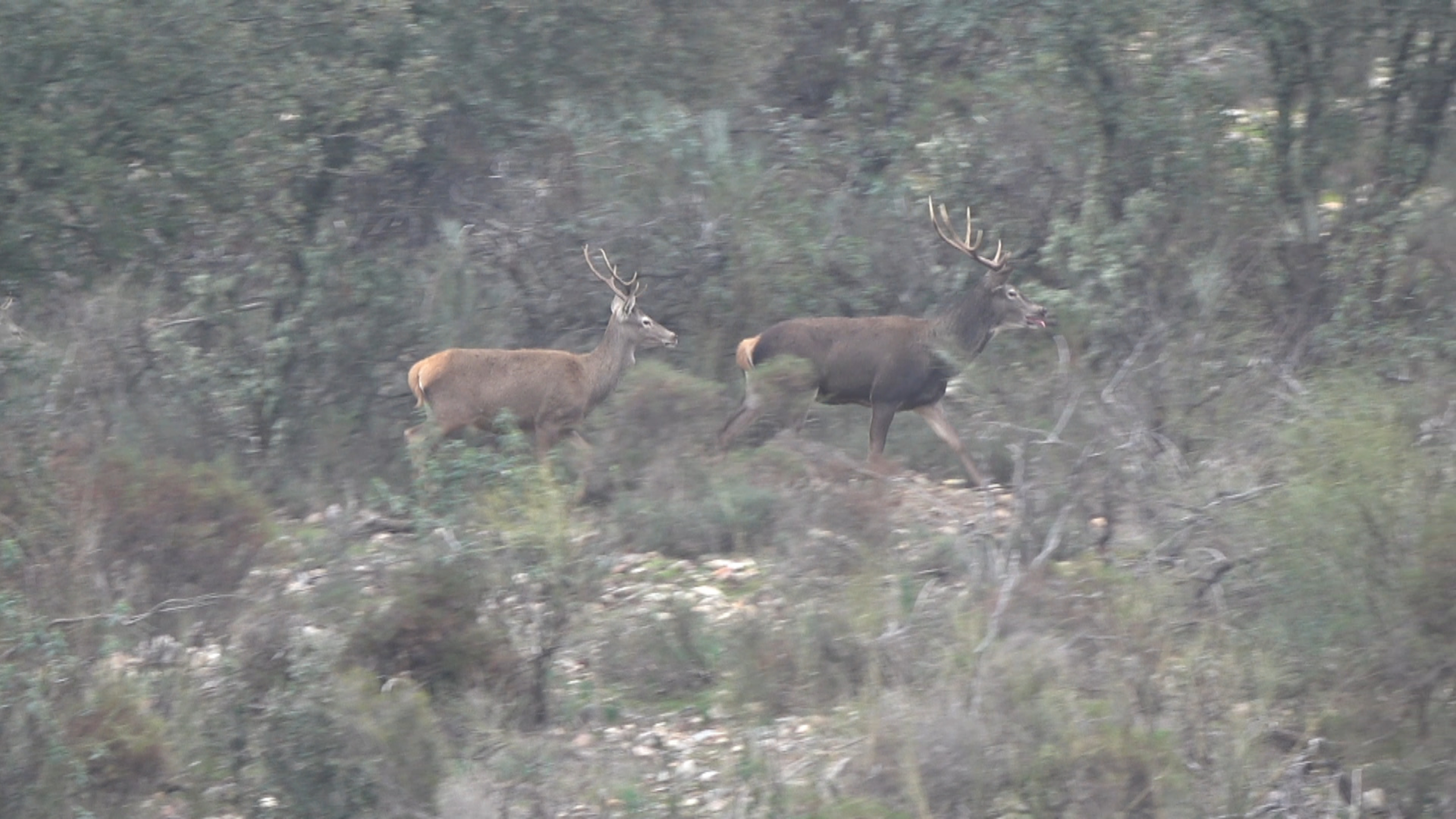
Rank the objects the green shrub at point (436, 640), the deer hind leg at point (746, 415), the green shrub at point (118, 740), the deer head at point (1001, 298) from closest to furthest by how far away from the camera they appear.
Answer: the green shrub at point (118, 740) < the green shrub at point (436, 640) < the deer hind leg at point (746, 415) < the deer head at point (1001, 298)

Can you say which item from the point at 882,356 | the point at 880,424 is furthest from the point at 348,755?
the point at 882,356

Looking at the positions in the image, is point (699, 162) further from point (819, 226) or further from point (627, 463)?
point (627, 463)

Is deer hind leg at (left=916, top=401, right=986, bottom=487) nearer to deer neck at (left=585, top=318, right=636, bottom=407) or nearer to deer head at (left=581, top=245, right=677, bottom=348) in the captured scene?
deer head at (left=581, top=245, right=677, bottom=348)

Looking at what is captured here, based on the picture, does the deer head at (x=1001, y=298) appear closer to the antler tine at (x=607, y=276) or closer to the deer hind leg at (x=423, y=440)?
the antler tine at (x=607, y=276)

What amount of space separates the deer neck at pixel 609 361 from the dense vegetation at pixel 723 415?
0.31 meters

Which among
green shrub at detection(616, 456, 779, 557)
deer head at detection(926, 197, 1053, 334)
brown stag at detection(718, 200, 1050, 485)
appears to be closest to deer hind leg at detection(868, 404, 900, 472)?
brown stag at detection(718, 200, 1050, 485)

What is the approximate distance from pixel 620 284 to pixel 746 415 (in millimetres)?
1614

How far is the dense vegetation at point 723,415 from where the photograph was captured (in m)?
6.96

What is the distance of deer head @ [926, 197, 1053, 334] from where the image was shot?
12.8 meters

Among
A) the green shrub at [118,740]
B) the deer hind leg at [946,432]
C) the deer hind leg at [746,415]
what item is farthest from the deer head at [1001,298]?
the green shrub at [118,740]

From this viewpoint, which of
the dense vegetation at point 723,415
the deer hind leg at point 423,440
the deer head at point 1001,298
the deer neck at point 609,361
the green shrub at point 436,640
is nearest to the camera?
the dense vegetation at point 723,415

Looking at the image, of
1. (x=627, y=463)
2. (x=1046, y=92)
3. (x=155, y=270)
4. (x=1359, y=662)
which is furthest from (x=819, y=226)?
(x=1359, y=662)

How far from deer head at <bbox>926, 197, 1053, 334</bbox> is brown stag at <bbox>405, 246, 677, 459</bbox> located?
2.32 m

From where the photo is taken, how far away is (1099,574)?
7750 millimetres
